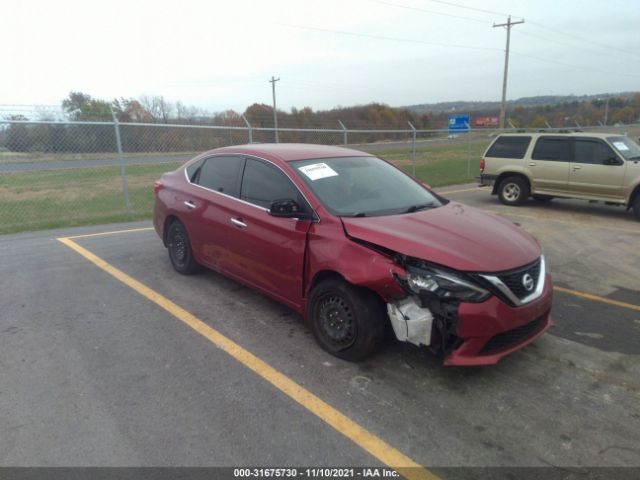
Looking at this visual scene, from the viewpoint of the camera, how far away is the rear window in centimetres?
1073

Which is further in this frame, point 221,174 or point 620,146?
point 620,146

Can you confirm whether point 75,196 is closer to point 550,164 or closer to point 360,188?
point 360,188

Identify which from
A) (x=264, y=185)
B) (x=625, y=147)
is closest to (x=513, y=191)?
(x=625, y=147)

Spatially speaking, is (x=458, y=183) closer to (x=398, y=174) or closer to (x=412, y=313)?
(x=398, y=174)

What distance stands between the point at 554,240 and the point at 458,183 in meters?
7.71

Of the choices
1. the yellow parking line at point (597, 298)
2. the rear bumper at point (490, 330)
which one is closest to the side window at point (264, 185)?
the rear bumper at point (490, 330)

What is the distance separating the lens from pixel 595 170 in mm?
9547

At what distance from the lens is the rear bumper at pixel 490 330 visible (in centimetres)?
296

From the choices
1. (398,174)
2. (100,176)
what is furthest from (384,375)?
(100,176)

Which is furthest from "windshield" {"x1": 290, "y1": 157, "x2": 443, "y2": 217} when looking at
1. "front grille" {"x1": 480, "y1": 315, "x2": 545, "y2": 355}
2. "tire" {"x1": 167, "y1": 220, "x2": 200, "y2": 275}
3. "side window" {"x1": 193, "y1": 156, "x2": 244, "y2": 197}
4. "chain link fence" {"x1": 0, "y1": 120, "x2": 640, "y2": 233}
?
"chain link fence" {"x1": 0, "y1": 120, "x2": 640, "y2": 233}

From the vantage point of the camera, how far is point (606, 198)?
953 centimetres

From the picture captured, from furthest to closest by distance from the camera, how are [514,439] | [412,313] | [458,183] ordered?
[458,183], [412,313], [514,439]

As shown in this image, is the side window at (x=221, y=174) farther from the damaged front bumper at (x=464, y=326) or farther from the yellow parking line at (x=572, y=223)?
the yellow parking line at (x=572, y=223)

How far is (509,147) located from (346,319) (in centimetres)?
923
